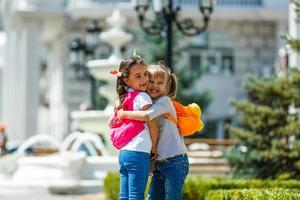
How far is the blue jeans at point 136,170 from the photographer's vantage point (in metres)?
7.29

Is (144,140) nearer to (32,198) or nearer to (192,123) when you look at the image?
(192,123)

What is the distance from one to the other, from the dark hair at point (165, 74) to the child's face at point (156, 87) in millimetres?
40

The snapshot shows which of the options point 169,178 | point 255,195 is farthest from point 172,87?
point 255,195

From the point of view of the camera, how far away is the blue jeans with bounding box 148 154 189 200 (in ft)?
24.4

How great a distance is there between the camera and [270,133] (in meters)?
15.2

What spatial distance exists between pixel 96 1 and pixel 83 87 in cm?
392

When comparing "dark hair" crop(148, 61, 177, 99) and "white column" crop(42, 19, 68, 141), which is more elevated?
"dark hair" crop(148, 61, 177, 99)

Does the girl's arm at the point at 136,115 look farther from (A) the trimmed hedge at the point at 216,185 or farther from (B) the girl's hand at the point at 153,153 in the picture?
(A) the trimmed hedge at the point at 216,185

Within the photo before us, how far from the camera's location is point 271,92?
49.2ft

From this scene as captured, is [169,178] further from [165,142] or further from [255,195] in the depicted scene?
[255,195]

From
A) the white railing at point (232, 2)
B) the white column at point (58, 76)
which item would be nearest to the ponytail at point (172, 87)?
the white railing at point (232, 2)

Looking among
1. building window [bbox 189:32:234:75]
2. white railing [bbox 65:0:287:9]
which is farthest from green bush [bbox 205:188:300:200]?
building window [bbox 189:32:234:75]

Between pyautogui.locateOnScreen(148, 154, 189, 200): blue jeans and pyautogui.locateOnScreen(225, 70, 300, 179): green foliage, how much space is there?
6695 millimetres

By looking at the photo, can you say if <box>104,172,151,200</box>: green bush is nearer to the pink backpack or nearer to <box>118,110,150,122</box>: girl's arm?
the pink backpack
